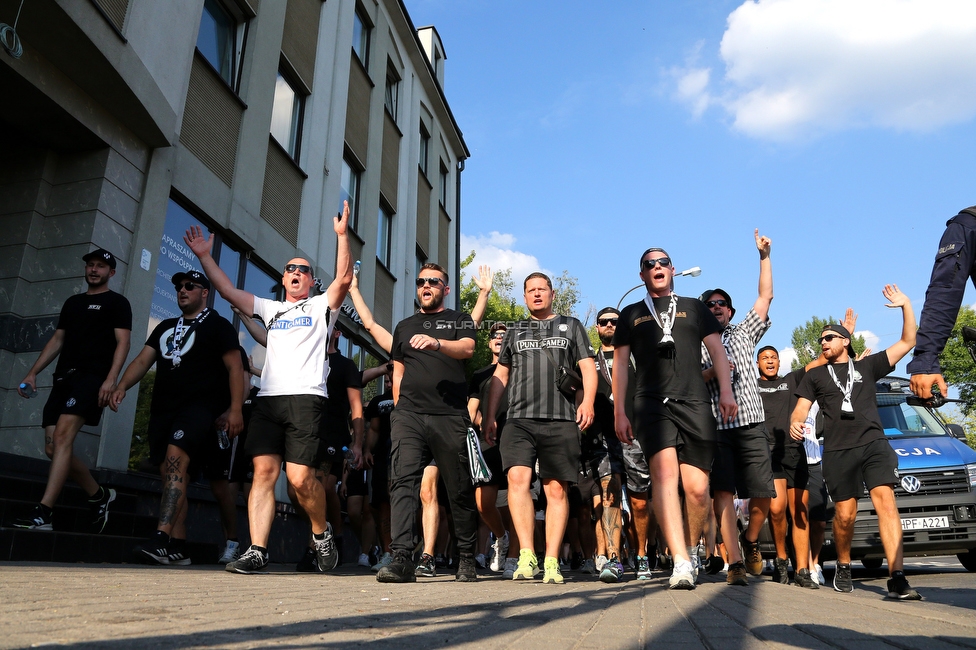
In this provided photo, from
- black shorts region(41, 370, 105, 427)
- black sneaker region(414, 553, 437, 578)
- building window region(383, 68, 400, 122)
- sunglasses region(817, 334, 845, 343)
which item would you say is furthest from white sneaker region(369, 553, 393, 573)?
building window region(383, 68, 400, 122)

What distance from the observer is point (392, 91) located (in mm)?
20578

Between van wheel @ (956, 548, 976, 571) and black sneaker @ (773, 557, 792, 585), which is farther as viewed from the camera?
van wheel @ (956, 548, 976, 571)

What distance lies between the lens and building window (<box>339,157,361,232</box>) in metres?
15.9

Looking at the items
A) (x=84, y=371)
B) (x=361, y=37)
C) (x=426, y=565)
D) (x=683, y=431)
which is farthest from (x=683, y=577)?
(x=361, y=37)

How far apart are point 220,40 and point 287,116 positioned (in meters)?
2.28

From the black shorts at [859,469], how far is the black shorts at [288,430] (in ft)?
13.4

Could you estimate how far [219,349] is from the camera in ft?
20.8

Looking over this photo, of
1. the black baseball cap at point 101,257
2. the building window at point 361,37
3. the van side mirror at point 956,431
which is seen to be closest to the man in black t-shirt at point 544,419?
the black baseball cap at point 101,257

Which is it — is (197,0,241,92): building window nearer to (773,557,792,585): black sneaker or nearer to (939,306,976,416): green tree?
(773,557,792,585): black sneaker

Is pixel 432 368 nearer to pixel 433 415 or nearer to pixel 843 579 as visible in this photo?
pixel 433 415

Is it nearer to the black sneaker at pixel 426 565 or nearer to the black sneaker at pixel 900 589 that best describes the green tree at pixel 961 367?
the black sneaker at pixel 900 589

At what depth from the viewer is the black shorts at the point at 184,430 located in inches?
235

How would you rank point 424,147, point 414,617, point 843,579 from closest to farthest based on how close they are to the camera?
1. point 414,617
2. point 843,579
3. point 424,147

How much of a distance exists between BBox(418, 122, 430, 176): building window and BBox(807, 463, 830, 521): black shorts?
17.2m
